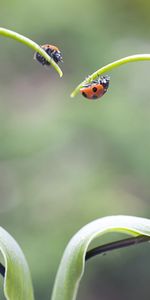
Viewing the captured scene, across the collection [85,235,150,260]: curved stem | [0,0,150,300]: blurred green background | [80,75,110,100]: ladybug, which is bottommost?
[85,235,150,260]: curved stem

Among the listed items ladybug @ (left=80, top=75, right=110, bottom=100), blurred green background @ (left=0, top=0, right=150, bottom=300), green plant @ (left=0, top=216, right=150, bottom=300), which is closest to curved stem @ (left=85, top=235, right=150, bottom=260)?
green plant @ (left=0, top=216, right=150, bottom=300)

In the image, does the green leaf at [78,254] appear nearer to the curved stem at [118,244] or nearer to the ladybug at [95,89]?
the curved stem at [118,244]

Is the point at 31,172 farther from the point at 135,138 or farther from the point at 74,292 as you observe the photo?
the point at 74,292

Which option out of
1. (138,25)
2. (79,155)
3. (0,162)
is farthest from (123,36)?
(0,162)

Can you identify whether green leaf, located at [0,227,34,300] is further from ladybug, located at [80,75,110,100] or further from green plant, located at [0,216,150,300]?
ladybug, located at [80,75,110,100]

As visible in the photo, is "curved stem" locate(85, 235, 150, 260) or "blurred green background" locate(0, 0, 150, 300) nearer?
"curved stem" locate(85, 235, 150, 260)

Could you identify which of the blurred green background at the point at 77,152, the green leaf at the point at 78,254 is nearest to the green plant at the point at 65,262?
the green leaf at the point at 78,254

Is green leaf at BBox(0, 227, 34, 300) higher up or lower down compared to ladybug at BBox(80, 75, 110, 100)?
lower down
